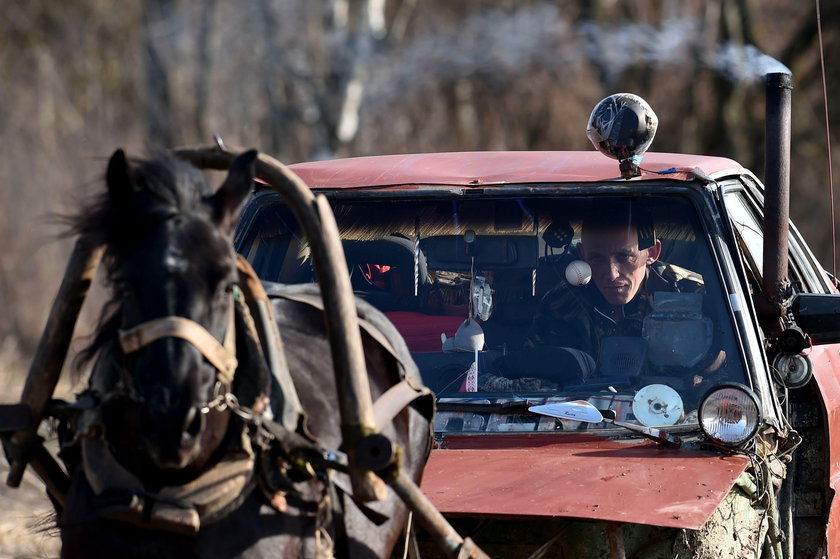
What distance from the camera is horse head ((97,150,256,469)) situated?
237cm

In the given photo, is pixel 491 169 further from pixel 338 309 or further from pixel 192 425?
pixel 192 425

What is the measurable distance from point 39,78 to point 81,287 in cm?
1551

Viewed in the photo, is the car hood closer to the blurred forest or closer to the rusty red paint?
the rusty red paint

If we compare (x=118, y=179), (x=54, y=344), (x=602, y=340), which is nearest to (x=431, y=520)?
(x=54, y=344)

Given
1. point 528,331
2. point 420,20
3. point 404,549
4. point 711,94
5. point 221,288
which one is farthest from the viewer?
point 420,20

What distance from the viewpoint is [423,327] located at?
14.8 ft

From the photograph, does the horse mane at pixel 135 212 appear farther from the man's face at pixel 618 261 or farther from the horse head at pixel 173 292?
the man's face at pixel 618 261

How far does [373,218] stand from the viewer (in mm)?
4605

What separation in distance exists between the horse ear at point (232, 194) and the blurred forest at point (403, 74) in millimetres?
13023

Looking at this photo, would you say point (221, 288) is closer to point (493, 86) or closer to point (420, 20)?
point (493, 86)

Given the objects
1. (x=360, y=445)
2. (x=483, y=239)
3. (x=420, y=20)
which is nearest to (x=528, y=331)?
(x=483, y=239)

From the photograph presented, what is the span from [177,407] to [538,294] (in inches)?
90.2

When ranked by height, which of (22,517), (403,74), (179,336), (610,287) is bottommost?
(403,74)

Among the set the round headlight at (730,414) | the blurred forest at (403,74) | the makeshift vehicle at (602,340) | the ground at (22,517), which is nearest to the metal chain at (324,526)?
the makeshift vehicle at (602,340)
